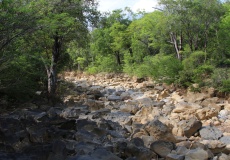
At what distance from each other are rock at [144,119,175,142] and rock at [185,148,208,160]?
1.32 meters

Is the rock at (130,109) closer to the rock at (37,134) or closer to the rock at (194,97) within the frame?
the rock at (194,97)

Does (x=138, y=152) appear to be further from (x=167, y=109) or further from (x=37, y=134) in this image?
(x=167, y=109)

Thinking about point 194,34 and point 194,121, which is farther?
point 194,34

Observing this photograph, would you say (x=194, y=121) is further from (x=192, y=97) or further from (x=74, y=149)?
(x=192, y=97)

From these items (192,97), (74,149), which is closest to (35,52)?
(74,149)

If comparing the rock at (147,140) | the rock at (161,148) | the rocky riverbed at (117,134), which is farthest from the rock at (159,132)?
the rock at (161,148)

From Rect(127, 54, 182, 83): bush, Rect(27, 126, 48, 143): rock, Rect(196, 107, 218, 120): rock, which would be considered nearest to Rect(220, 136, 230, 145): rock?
Rect(196, 107, 218, 120): rock

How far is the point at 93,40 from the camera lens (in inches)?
847

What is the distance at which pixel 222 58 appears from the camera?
2109 cm

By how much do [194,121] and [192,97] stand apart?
20.2 ft

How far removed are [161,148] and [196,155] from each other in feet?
2.87

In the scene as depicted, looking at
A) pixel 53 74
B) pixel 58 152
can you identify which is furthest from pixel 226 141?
pixel 53 74

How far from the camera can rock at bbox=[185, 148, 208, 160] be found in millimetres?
7215

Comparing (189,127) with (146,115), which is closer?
(189,127)
